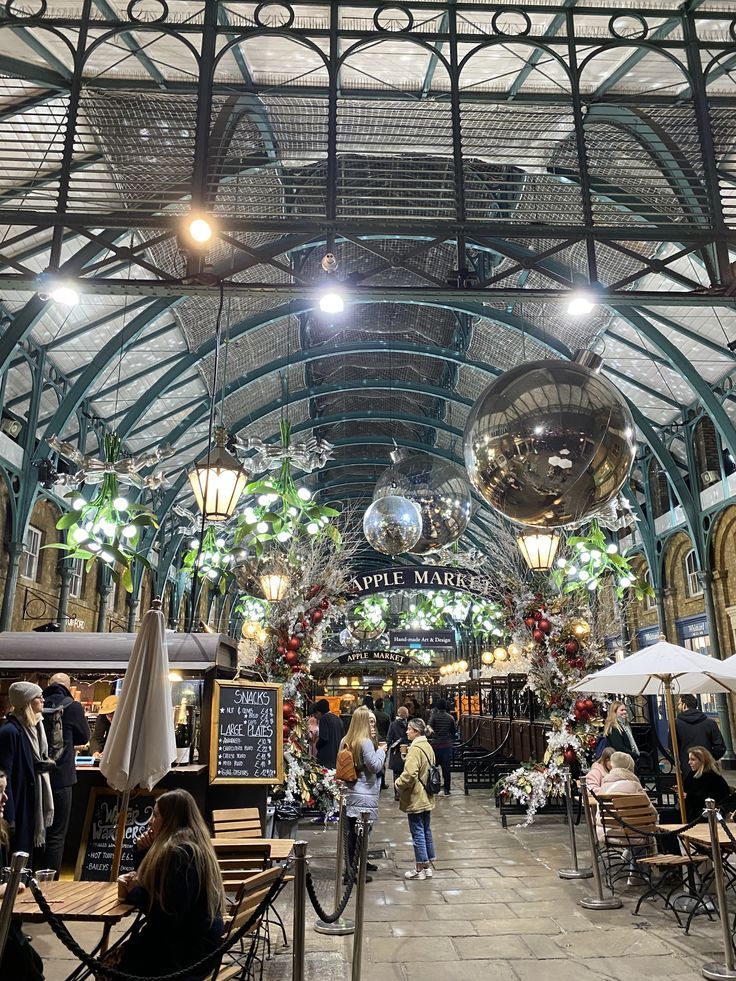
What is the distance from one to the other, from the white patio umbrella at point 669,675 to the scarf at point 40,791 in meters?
4.72

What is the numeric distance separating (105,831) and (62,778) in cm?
96

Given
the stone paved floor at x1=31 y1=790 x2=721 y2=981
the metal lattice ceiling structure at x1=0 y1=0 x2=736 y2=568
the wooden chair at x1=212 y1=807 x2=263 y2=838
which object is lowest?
the stone paved floor at x1=31 y1=790 x2=721 y2=981

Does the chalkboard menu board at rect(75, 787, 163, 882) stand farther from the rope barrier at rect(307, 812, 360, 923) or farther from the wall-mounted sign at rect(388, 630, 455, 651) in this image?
the wall-mounted sign at rect(388, 630, 455, 651)

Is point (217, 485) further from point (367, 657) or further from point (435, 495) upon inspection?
point (367, 657)

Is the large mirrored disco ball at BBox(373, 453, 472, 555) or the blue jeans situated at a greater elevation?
the large mirrored disco ball at BBox(373, 453, 472, 555)

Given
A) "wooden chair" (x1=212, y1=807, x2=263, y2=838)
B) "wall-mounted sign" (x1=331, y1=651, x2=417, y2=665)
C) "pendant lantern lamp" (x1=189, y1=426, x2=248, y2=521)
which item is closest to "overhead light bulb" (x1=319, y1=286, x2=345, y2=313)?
"pendant lantern lamp" (x1=189, y1=426, x2=248, y2=521)

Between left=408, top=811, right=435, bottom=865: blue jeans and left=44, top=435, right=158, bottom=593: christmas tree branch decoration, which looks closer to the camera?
left=408, top=811, right=435, bottom=865: blue jeans

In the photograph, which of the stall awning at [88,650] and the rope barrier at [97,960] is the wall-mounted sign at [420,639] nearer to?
the stall awning at [88,650]

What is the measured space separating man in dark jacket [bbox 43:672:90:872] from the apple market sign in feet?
19.2

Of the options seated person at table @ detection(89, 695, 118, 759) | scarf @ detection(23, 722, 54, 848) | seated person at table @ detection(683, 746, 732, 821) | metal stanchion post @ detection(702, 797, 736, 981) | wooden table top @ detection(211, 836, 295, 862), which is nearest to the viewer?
metal stanchion post @ detection(702, 797, 736, 981)

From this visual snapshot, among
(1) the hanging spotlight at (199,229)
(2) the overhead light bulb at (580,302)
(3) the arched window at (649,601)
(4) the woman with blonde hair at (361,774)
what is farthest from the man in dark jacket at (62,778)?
(3) the arched window at (649,601)

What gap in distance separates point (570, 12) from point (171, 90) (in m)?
2.83

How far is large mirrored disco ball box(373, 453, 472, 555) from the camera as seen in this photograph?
6.07 m

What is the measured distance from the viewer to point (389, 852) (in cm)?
829
